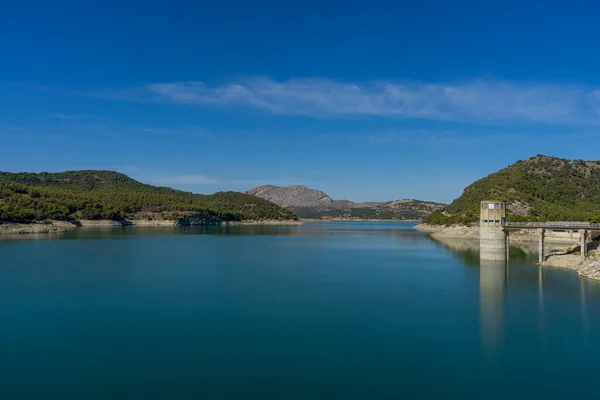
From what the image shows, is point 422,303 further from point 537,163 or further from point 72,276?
point 537,163

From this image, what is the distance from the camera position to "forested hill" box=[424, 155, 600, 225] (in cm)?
9008

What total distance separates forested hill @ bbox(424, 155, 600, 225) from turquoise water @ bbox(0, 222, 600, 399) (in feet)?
183

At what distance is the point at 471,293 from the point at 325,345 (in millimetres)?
16091

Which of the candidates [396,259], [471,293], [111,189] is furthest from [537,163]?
[111,189]

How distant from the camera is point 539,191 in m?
103

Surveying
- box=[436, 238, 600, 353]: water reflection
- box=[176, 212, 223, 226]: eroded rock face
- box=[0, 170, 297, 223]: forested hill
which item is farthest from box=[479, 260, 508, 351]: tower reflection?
box=[176, 212, 223, 226]: eroded rock face

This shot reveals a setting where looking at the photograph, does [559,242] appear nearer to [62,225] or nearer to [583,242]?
[583,242]

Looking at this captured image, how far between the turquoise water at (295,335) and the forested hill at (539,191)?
183 feet

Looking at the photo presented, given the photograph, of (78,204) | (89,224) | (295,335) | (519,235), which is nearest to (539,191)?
(519,235)

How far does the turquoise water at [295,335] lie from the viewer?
15086 mm

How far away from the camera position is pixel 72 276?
36188 millimetres

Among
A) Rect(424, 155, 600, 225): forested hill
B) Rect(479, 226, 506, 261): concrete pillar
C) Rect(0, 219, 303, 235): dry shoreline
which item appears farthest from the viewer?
Rect(424, 155, 600, 225): forested hill

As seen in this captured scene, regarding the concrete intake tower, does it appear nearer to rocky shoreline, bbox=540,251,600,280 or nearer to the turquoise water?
rocky shoreline, bbox=540,251,600,280

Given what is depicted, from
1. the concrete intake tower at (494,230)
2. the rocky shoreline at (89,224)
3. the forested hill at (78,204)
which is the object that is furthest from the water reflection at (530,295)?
the forested hill at (78,204)
